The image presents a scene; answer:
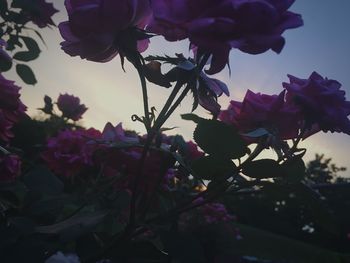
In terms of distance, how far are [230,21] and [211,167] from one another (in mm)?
273

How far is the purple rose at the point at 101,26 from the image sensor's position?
1.94 feet

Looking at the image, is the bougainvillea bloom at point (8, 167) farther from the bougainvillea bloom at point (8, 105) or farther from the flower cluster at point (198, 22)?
the flower cluster at point (198, 22)

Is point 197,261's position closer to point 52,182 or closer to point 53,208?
point 53,208

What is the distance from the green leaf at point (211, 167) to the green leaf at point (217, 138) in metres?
0.01

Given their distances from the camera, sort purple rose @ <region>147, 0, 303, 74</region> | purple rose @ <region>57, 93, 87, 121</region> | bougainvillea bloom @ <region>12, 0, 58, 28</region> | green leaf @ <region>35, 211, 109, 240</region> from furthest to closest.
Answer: purple rose @ <region>57, 93, 87, 121</region>, bougainvillea bloom @ <region>12, 0, 58, 28</region>, green leaf @ <region>35, 211, 109, 240</region>, purple rose @ <region>147, 0, 303, 74</region>

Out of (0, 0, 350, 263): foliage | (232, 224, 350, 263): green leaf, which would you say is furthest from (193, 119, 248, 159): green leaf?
(232, 224, 350, 263): green leaf

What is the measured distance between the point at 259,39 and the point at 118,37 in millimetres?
254

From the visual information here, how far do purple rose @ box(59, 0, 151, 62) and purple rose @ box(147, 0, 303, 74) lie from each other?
8cm

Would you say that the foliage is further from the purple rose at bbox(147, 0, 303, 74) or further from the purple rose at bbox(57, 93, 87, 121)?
the purple rose at bbox(57, 93, 87, 121)

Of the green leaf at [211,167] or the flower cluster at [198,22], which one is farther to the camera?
the green leaf at [211,167]

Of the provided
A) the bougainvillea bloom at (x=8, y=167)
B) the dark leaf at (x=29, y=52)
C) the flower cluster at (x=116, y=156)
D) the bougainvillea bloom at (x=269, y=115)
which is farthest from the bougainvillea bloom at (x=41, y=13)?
Answer: the bougainvillea bloom at (x=269, y=115)

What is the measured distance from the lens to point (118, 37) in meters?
0.65

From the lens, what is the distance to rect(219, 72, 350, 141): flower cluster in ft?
2.49

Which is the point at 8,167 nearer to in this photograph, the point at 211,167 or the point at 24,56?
the point at 211,167
